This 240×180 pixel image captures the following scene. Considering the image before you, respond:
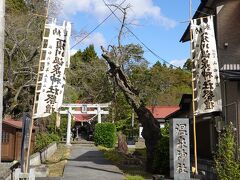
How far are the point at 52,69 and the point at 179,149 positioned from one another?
5156 mm

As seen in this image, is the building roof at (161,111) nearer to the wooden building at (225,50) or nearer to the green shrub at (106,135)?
the green shrub at (106,135)

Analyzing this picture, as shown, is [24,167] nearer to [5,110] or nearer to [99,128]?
[5,110]

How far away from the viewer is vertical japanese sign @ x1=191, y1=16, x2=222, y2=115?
1326cm

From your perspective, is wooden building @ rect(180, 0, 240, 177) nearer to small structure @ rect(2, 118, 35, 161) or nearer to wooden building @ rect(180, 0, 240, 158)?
wooden building @ rect(180, 0, 240, 158)

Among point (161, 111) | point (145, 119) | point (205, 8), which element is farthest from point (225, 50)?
point (161, 111)

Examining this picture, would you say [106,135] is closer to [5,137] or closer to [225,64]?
[5,137]

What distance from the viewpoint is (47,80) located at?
43.2ft

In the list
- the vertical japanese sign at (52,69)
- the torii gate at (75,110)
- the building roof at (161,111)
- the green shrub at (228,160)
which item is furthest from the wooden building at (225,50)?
the building roof at (161,111)

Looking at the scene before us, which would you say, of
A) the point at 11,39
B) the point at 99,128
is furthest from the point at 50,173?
the point at 99,128

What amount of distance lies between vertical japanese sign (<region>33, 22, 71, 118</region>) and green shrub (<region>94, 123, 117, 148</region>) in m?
23.7

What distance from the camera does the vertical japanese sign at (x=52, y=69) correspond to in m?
13.0

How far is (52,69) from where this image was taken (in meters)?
13.4

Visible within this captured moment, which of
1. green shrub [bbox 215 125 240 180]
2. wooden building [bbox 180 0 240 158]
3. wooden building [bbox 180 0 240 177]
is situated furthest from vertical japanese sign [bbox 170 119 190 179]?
wooden building [bbox 180 0 240 158]

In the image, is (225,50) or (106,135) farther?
(106,135)
